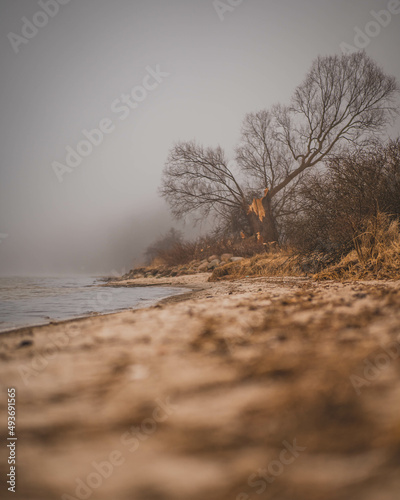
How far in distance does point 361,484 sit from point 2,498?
1.73 ft

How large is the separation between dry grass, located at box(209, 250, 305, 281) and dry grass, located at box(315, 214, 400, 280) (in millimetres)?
1450

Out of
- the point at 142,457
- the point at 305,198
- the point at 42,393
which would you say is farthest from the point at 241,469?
Result: the point at 305,198

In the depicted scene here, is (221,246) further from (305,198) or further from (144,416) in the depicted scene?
(144,416)

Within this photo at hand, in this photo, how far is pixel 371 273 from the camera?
12.7 ft

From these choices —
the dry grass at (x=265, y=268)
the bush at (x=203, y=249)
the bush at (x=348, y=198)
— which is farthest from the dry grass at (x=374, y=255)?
the bush at (x=203, y=249)

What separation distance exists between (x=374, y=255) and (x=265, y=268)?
342 cm

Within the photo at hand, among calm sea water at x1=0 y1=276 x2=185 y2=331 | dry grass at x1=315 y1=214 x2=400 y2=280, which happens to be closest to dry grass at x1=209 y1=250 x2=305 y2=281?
dry grass at x1=315 y1=214 x2=400 y2=280

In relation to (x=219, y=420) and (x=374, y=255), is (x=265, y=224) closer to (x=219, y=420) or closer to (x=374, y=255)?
(x=374, y=255)

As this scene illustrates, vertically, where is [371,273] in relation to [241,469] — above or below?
below

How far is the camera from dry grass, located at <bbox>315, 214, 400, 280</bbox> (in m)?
3.77

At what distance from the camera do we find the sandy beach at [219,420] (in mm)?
407

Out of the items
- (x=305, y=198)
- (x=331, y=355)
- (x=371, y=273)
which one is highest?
(x=305, y=198)

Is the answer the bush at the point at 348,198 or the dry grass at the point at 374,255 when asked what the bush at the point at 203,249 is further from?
the dry grass at the point at 374,255

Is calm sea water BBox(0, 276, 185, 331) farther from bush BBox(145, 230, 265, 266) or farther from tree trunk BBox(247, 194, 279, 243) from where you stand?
tree trunk BBox(247, 194, 279, 243)
